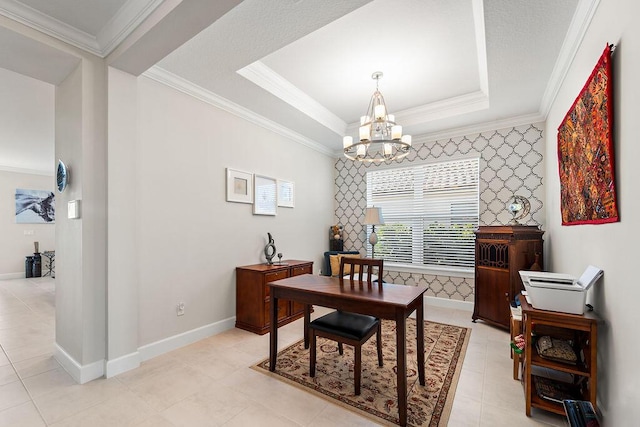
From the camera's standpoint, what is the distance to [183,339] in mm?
3004

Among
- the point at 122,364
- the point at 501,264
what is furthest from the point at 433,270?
the point at 122,364

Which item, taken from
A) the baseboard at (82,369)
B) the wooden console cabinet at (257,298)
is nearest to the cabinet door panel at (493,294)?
the wooden console cabinet at (257,298)

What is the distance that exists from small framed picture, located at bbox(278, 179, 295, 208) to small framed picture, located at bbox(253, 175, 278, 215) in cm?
11

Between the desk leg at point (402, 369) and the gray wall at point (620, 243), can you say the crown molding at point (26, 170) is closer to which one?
the desk leg at point (402, 369)

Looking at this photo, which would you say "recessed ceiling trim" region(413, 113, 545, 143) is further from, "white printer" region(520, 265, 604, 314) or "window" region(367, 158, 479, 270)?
"white printer" region(520, 265, 604, 314)

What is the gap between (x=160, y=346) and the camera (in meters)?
2.80

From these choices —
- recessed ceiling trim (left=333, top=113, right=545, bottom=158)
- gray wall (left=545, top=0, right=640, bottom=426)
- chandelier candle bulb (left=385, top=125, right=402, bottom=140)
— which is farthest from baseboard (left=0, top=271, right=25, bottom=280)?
gray wall (left=545, top=0, right=640, bottom=426)

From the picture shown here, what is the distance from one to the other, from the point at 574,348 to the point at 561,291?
0.47 metres

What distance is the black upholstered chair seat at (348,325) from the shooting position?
7.03 feet

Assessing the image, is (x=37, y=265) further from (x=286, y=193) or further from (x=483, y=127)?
(x=483, y=127)

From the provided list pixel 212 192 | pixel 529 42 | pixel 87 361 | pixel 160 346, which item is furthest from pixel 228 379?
pixel 529 42

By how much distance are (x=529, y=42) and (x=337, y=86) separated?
6.25ft

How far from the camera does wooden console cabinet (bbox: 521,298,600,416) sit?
167 centimetres

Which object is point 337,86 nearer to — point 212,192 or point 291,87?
point 291,87
